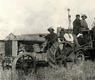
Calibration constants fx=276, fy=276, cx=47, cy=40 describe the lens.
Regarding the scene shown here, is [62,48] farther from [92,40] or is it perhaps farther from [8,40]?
[8,40]

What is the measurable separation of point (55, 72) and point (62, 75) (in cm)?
73

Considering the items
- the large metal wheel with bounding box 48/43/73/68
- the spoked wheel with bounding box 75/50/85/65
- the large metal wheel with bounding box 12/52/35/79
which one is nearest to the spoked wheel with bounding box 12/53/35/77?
the large metal wheel with bounding box 12/52/35/79

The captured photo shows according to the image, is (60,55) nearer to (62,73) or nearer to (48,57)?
(48,57)

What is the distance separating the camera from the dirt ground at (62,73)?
33.4 ft

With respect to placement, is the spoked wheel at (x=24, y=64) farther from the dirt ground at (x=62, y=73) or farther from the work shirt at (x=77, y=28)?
the work shirt at (x=77, y=28)

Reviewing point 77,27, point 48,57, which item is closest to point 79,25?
point 77,27

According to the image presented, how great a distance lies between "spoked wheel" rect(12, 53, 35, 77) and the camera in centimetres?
1147

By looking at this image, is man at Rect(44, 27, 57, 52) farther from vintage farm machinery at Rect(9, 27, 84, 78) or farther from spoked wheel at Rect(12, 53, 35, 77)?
spoked wheel at Rect(12, 53, 35, 77)

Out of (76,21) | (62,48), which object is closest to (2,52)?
(62,48)

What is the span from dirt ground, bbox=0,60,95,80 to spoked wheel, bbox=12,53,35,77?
1.09 feet

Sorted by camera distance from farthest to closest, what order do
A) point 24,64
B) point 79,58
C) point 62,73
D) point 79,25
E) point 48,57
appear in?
1. point 79,25
2. point 79,58
3. point 48,57
4. point 24,64
5. point 62,73

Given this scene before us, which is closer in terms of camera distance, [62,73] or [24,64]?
[62,73]

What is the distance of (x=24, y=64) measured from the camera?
11594mm

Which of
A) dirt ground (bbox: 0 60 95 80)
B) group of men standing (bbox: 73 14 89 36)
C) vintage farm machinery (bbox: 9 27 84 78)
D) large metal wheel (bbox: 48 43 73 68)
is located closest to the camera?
dirt ground (bbox: 0 60 95 80)
